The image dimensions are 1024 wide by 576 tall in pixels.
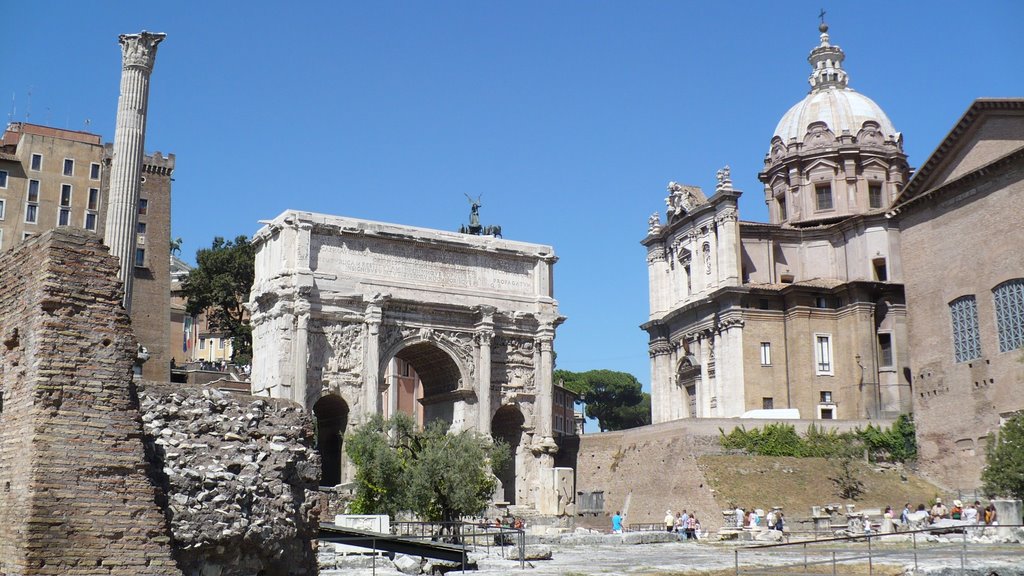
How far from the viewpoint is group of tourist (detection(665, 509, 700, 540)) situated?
109ft

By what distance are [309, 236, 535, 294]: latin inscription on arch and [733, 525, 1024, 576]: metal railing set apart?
21.2m

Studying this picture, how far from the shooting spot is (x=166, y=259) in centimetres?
6650

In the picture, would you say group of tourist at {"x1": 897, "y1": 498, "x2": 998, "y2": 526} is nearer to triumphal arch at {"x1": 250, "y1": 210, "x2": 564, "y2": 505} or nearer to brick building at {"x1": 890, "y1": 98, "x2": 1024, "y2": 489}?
brick building at {"x1": 890, "y1": 98, "x2": 1024, "y2": 489}

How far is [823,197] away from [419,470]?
3473 centimetres

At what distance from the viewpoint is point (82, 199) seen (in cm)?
6562

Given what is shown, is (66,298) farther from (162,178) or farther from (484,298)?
(162,178)

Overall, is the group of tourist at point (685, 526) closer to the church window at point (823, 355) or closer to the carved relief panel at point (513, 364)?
the carved relief panel at point (513, 364)

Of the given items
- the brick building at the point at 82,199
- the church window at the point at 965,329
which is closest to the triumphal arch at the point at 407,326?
the church window at the point at 965,329

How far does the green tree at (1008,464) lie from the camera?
1192 inches

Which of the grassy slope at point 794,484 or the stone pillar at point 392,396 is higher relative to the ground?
the stone pillar at point 392,396

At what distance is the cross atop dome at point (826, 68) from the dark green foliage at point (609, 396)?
42.2m

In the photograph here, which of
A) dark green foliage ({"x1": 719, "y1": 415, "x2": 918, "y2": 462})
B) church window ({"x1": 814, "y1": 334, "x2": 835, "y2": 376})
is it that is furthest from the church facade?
dark green foliage ({"x1": 719, "y1": 415, "x2": 918, "y2": 462})

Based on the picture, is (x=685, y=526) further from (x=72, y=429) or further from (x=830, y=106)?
(x=830, y=106)

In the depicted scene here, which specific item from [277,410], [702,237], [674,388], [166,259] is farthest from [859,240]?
[277,410]
